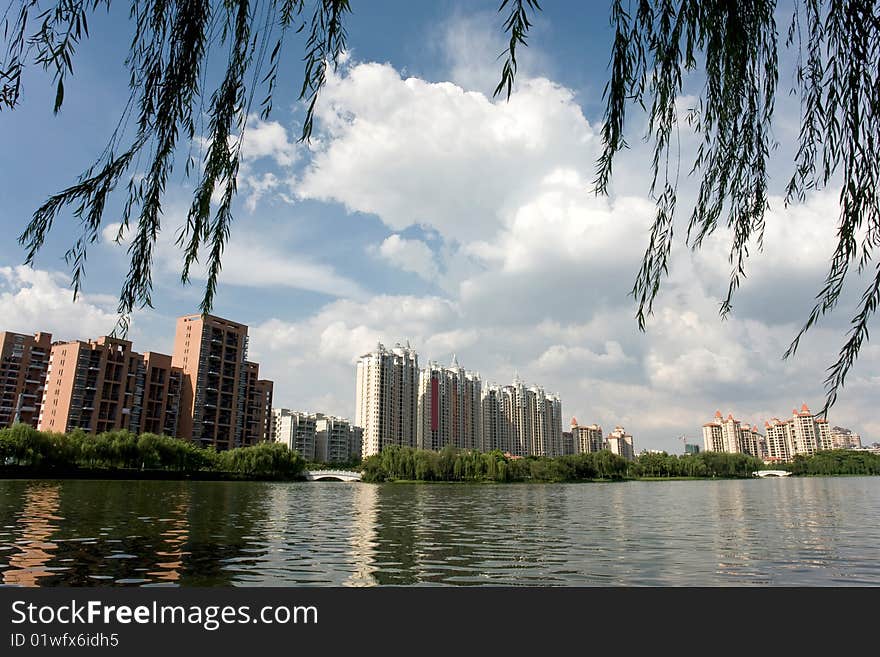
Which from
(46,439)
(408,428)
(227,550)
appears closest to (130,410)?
(46,439)

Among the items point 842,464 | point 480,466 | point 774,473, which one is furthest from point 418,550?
point 842,464

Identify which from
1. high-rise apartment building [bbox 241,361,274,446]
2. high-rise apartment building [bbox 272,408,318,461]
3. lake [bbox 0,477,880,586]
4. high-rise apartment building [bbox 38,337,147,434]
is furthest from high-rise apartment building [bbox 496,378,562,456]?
lake [bbox 0,477,880,586]

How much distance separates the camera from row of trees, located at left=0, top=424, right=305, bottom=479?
48.4m

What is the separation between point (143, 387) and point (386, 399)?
170 ft

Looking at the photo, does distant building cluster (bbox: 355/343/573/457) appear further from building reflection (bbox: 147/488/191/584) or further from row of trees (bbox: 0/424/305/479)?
building reflection (bbox: 147/488/191/584)

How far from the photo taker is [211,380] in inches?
3211

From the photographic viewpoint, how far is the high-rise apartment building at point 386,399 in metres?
117

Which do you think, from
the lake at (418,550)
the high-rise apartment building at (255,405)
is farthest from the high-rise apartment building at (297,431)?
the lake at (418,550)

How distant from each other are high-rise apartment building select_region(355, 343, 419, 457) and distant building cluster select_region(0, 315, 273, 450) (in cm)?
3021

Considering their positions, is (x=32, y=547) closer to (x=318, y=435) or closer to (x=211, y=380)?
(x=211, y=380)

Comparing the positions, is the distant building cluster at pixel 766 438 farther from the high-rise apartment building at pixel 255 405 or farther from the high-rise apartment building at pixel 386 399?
the high-rise apartment building at pixel 255 405
